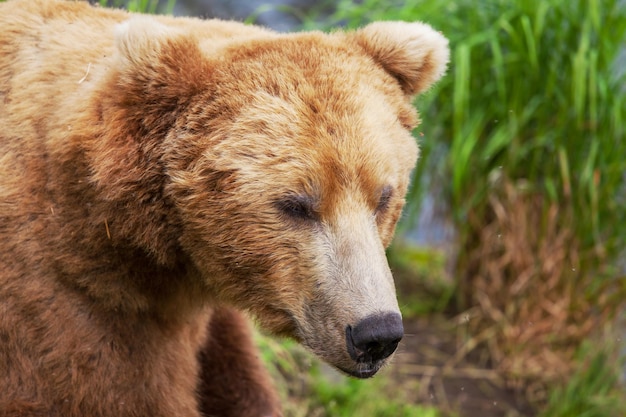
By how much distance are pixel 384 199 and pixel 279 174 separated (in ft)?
1.58

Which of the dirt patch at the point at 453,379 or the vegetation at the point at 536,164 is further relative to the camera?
the vegetation at the point at 536,164

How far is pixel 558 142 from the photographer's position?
684 cm

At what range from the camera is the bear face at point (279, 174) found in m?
3.21

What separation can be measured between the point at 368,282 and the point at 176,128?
90 centimetres

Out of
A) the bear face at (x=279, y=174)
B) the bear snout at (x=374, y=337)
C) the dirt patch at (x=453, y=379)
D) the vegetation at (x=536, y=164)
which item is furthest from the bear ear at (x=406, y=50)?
the dirt patch at (x=453, y=379)

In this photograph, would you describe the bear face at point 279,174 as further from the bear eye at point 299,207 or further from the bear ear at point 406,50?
the bear ear at point 406,50

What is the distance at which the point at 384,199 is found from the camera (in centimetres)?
347

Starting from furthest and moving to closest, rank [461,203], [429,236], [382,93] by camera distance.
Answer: [429,236]
[461,203]
[382,93]

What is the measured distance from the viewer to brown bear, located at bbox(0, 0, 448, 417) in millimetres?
3234

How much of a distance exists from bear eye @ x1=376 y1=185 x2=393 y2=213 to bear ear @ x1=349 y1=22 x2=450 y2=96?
0.57 metres

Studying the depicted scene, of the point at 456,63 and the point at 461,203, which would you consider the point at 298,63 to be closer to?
the point at 456,63

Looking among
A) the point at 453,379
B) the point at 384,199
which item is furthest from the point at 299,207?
the point at 453,379

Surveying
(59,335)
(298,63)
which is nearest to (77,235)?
(59,335)

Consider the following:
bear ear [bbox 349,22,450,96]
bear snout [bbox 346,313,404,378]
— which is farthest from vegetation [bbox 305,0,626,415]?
bear snout [bbox 346,313,404,378]
